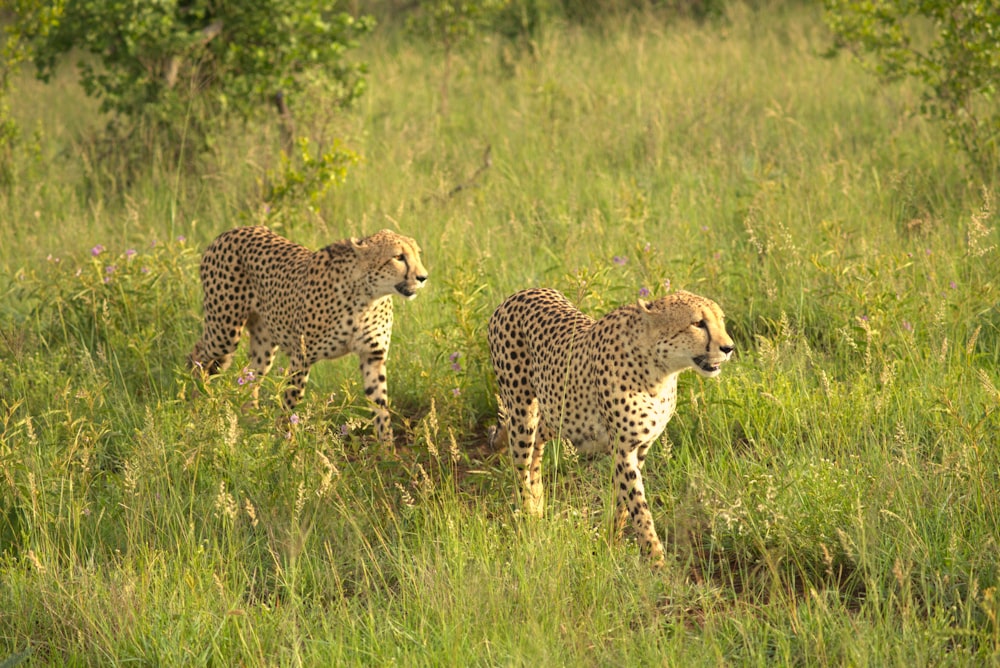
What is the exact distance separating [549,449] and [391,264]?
1.03 meters

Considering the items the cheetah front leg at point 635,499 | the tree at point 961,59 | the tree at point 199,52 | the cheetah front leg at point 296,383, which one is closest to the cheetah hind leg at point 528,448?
the cheetah front leg at point 635,499

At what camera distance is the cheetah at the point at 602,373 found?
3.90 metres

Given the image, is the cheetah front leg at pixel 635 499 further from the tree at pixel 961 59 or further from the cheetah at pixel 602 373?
the tree at pixel 961 59

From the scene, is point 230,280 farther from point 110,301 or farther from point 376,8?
point 376,8

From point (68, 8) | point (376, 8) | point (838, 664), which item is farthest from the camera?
point (376, 8)

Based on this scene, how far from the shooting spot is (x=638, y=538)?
400cm

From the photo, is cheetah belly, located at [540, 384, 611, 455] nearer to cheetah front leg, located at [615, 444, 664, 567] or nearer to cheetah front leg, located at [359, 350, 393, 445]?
cheetah front leg, located at [615, 444, 664, 567]

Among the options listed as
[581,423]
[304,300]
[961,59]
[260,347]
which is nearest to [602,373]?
[581,423]

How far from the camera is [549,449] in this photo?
496 centimetres

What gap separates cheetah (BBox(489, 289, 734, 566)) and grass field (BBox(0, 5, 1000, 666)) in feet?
0.51

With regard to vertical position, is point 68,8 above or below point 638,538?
above

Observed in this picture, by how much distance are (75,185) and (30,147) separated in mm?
411

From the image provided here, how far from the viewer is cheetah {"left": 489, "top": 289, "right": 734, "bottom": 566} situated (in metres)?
3.90

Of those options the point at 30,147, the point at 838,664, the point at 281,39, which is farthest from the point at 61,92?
the point at 838,664
